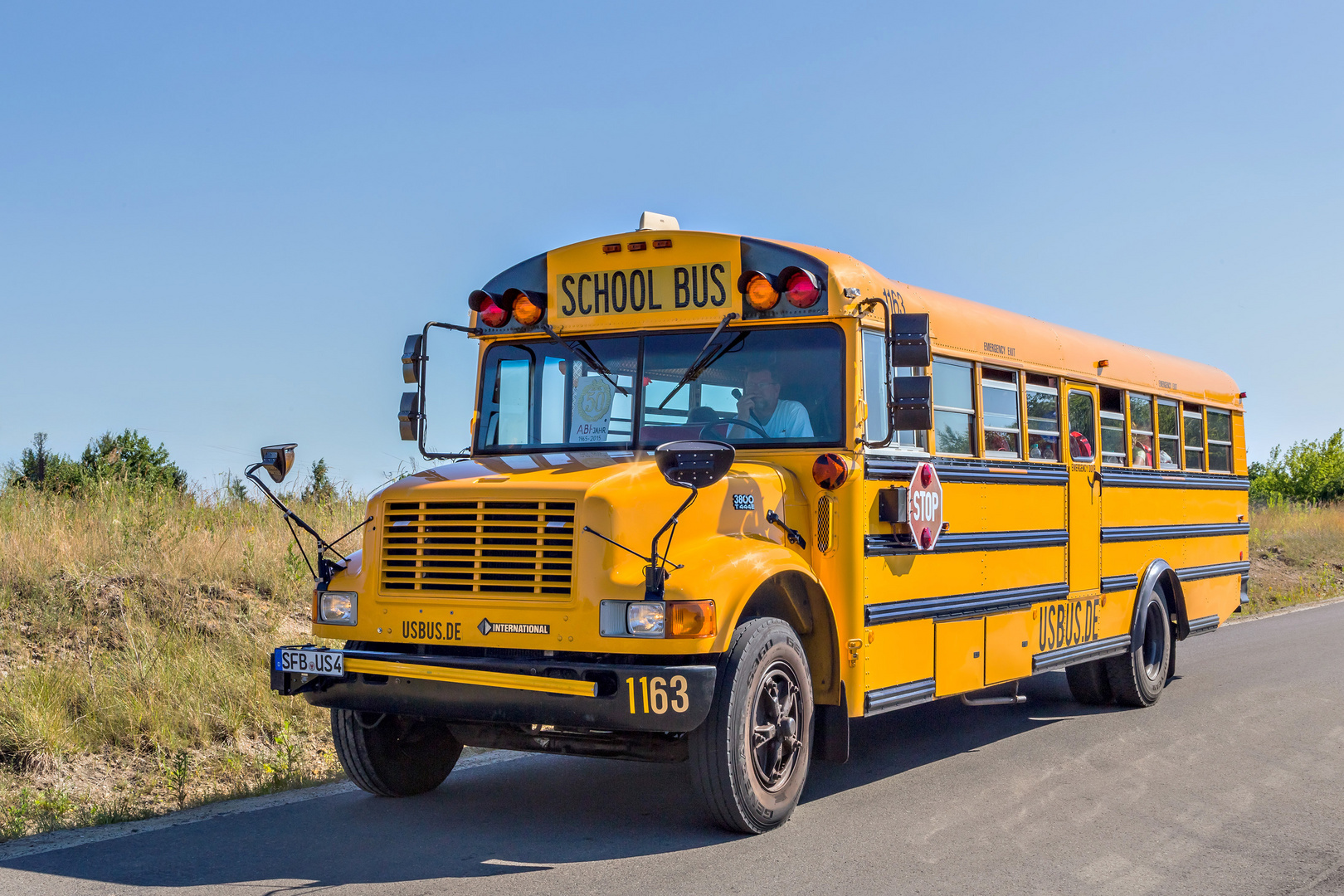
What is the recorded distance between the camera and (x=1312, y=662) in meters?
11.2

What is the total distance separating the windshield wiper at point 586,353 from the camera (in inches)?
252

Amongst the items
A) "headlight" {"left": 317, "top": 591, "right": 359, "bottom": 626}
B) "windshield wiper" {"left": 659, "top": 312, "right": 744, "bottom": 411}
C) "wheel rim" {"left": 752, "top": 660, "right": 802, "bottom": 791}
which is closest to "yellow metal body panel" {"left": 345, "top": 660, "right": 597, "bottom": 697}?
"headlight" {"left": 317, "top": 591, "right": 359, "bottom": 626}

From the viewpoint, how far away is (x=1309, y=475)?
50844 mm

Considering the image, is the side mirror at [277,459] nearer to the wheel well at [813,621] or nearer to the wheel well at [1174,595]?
the wheel well at [813,621]

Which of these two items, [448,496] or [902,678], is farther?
[902,678]

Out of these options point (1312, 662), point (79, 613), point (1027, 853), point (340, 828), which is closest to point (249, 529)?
point (79, 613)

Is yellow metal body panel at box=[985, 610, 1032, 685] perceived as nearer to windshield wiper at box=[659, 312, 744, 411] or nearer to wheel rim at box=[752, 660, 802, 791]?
wheel rim at box=[752, 660, 802, 791]

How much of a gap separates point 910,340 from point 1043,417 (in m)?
2.65

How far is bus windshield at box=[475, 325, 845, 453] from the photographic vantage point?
239 inches

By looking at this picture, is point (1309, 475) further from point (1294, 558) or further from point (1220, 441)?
point (1220, 441)

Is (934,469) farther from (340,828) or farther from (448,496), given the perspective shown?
(340,828)

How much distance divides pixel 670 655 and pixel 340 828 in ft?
5.61

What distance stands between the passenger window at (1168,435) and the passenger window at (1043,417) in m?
1.98

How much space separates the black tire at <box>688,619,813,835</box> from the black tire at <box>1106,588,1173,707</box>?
4220 mm
